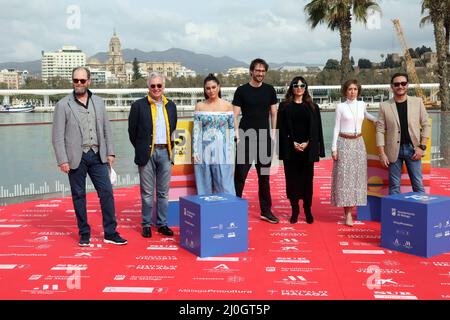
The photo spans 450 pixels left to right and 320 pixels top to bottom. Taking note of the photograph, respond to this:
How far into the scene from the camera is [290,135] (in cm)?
519

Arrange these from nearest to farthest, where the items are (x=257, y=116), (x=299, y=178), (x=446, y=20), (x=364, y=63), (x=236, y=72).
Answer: (x=257, y=116) → (x=299, y=178) → (x=446, y=20) → (x=364, y=63) → (x=236, y=72)

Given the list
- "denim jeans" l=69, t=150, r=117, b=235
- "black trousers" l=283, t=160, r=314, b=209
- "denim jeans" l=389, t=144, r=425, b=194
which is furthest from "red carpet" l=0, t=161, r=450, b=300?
"denim jeans" l=389, t=144, r=425, b=194

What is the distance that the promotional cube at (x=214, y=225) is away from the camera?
418 centimetres

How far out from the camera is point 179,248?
4.50m

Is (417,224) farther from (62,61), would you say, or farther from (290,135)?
(62,61)

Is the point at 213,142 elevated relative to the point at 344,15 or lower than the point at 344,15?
lower

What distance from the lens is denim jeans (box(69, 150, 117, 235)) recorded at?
4.47 m

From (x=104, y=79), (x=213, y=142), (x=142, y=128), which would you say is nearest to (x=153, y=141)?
(x=142, y=128)

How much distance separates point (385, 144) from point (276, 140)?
3.60 feet

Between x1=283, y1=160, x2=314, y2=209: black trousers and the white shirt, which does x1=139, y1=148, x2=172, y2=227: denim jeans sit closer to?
x1=283, y1=160, x2=314, y2=209: black trousers

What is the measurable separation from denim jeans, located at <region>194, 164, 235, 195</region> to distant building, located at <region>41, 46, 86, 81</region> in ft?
341

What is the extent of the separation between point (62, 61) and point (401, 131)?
424 ft
